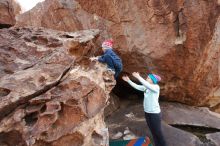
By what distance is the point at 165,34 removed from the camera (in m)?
9.12

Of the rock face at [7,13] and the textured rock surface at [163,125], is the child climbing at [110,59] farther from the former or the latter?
the rock face at [7,13]

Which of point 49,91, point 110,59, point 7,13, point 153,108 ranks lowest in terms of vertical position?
point 153,108

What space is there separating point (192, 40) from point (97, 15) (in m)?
2.97

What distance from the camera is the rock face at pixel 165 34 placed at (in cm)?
883

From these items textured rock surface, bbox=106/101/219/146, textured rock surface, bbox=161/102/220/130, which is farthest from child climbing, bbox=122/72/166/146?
textured rock surface, bbox=161/102/220/130

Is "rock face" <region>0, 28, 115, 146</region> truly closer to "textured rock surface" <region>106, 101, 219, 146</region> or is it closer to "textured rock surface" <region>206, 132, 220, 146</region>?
"textured rock surface" <region>106, 101, 219, 146</region>

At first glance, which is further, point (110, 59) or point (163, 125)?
point (163, 125)

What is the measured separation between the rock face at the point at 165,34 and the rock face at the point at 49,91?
3069 mm

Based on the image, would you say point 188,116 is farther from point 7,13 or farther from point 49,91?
point 7,13

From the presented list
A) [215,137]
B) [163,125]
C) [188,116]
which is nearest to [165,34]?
[188,116]

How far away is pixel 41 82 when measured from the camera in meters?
5.31

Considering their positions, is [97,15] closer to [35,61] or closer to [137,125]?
[137,125]


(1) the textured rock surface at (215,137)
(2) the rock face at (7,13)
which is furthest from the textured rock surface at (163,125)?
(2) the rock face at (7,13)

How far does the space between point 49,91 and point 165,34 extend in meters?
4.88
